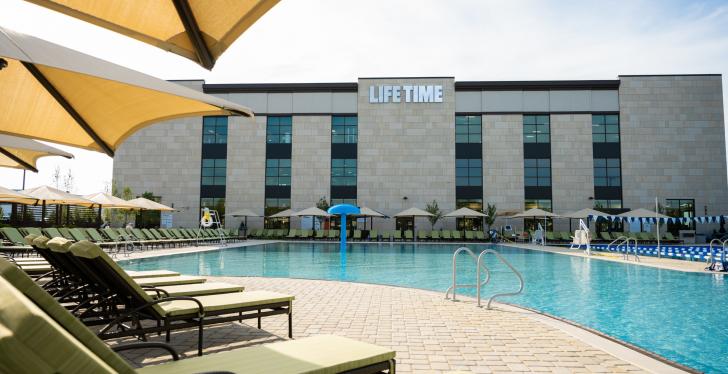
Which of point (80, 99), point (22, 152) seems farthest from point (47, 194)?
point (80, 99)

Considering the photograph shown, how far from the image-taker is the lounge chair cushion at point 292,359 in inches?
94.0

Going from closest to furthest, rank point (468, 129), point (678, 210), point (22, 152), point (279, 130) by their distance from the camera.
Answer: point (22, 152) < point (678, 210) < point (468, 129) < point (279, 130)

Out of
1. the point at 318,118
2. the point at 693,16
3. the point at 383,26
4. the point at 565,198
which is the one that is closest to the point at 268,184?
the point at 318,118

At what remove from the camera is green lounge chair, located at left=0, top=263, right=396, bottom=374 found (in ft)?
3.24

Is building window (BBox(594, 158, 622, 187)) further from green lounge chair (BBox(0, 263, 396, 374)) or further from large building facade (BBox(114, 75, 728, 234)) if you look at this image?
green lounge chair (BBox(0, 263, 396, 374))

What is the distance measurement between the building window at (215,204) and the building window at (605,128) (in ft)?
86.8

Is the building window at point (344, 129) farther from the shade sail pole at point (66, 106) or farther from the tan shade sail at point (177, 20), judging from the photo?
the tan shade sail at point (177, 20)

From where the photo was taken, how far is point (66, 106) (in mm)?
5113

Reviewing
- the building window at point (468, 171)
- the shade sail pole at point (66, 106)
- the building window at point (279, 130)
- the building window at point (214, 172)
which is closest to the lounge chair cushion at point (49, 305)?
the shade sail pole at point (66, 106)

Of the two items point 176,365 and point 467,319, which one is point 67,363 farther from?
point 467,319

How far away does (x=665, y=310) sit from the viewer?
737 centimetres

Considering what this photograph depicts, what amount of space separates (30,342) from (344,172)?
106 feet

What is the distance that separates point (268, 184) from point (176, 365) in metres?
31.7

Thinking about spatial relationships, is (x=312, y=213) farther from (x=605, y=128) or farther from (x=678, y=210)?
(x=678, y=210)
